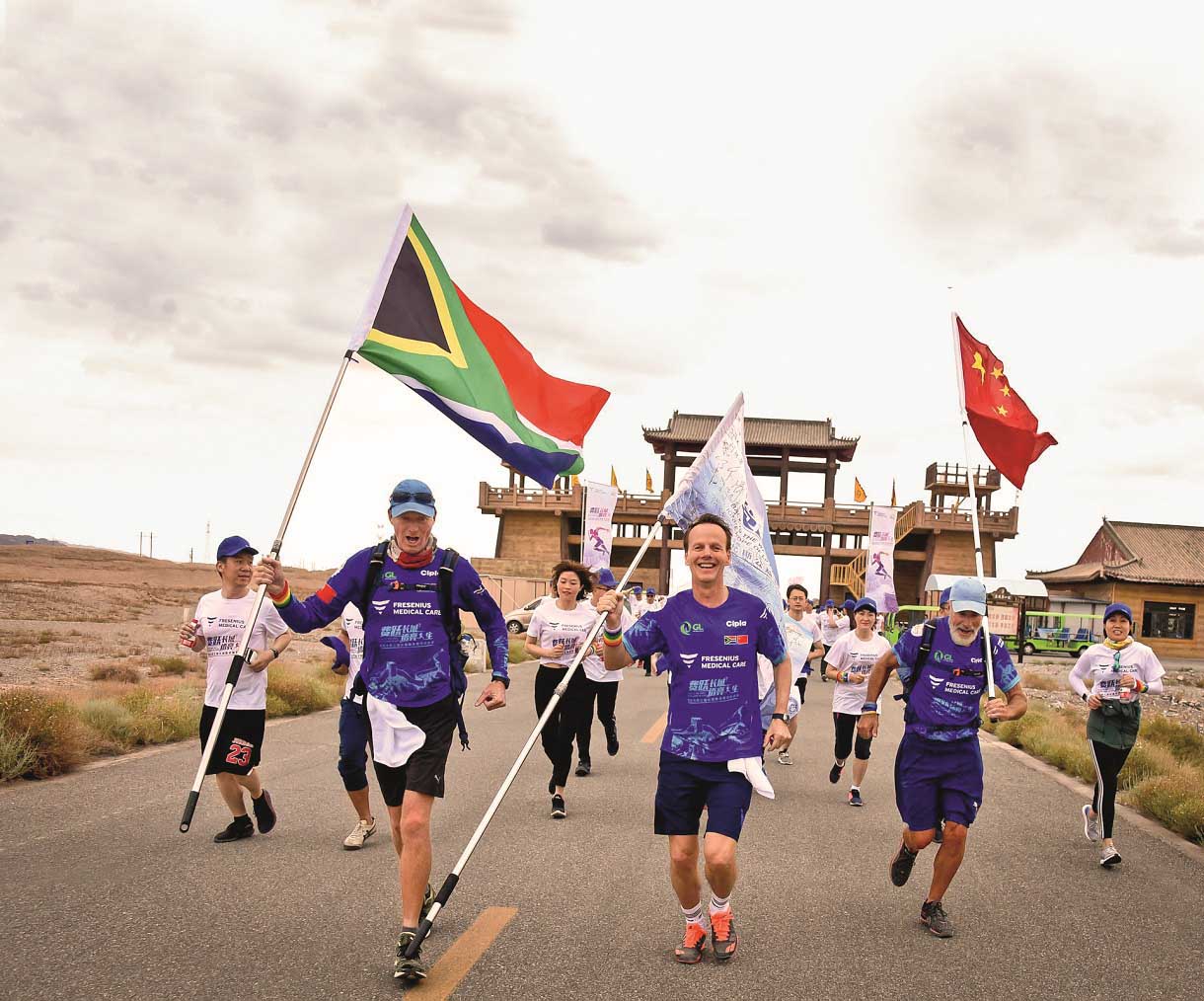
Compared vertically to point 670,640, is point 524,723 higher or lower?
lower

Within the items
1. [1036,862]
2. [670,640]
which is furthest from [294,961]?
[1036,862]

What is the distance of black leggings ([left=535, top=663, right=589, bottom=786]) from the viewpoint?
8.11m

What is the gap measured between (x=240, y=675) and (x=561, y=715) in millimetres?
2989

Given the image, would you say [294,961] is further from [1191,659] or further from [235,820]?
[1191,659]

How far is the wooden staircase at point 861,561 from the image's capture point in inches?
1976

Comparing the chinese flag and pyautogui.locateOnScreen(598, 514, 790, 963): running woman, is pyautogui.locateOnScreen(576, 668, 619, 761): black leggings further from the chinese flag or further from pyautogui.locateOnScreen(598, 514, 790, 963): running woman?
pyautogui.locateOnScreen(598, 514, 790, 963): running woman

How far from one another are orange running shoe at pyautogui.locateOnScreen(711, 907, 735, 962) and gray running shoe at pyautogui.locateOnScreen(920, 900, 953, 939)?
1.20m

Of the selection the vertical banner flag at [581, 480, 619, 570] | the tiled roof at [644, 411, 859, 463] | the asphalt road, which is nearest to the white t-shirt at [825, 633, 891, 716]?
the asphalt road

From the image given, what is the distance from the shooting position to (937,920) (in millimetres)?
5289

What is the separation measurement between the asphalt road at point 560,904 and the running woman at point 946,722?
1.55ft

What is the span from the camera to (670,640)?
16.2ft

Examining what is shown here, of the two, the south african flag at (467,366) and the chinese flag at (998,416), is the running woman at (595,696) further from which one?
the chinese flag at (998,416)

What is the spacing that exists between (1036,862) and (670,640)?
12.5 feet

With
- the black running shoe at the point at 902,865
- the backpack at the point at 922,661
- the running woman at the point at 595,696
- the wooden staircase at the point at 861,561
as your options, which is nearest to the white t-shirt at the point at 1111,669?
the backpack at the point at 922,661
